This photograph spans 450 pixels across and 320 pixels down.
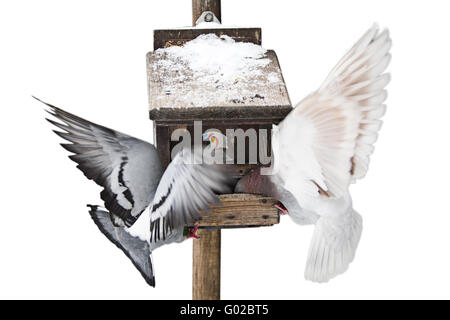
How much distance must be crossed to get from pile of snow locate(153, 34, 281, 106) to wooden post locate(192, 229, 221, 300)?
0.81 metres

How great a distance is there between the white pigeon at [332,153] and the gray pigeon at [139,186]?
0.27 m

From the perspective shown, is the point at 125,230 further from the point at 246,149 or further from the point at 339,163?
the point at 339,163

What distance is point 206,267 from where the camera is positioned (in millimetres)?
4945

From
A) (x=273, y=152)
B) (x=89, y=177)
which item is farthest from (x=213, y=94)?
(x=89, y=177)

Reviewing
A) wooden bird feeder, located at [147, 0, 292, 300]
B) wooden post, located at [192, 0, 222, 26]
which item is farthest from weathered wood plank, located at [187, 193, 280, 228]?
wooden post, located at [192, 0, 222, 26]

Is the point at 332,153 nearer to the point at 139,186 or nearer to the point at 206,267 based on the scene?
the point at 139,186

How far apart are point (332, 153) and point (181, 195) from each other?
60cm

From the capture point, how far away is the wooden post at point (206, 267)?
4918 millimetres

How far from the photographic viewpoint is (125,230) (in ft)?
14.5

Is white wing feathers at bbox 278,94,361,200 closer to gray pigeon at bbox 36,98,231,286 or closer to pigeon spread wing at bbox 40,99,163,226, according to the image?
gray pigeon at bbox 36,98,231,286

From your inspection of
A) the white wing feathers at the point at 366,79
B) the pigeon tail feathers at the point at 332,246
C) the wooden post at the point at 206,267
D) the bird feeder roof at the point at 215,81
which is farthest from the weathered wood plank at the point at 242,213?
the wooden post at the point at 206,267

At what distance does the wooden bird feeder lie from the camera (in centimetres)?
421

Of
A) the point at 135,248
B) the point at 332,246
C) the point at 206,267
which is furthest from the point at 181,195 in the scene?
the point at 206,267

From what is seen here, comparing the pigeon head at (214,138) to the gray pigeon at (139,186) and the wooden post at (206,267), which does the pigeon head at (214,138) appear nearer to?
the gray pigeon at (139,186)
